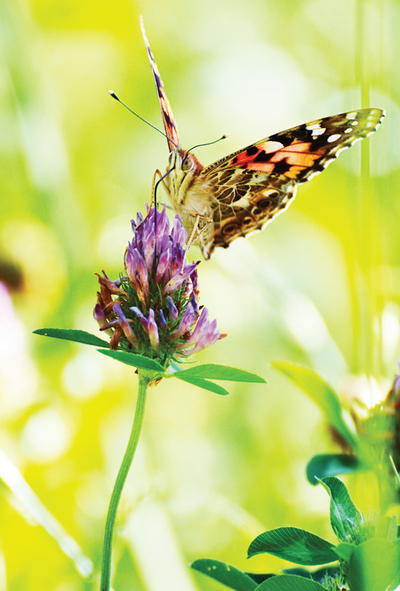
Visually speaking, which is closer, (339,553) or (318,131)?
(339,553)

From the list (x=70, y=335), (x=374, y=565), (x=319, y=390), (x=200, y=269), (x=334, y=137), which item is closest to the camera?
(x=374, y=565)

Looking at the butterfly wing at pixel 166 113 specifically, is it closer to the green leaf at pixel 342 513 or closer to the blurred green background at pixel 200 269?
the blurred green background at pixel 200 269

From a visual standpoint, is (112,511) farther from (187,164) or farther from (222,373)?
(187,164)

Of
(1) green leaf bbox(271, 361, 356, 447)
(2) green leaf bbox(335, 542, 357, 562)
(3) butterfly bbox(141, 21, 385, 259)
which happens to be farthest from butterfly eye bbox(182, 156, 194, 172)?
(2) green leaf bbox(335, 542, 357, 562)

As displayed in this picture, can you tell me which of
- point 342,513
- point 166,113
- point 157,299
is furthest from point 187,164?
point 342,513

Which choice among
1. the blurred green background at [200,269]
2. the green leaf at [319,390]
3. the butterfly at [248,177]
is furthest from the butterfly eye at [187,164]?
the green leaf at [319,390]

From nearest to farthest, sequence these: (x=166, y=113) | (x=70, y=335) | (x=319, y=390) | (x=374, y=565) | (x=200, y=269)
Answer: (x=374, y=565) → (x=70, y=335) → (x=319, y=390) → (x=166, y=113) → (x=200, y=269)

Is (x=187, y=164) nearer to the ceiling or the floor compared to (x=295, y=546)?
nearer to the ceiling

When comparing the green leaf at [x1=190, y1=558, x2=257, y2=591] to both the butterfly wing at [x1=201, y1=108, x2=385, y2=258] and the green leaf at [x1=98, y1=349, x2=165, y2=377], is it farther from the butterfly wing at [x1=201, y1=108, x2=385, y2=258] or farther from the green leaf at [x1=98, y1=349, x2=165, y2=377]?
the butterfly wing at [x1=201, y1=108, x2=385, y2=258]
